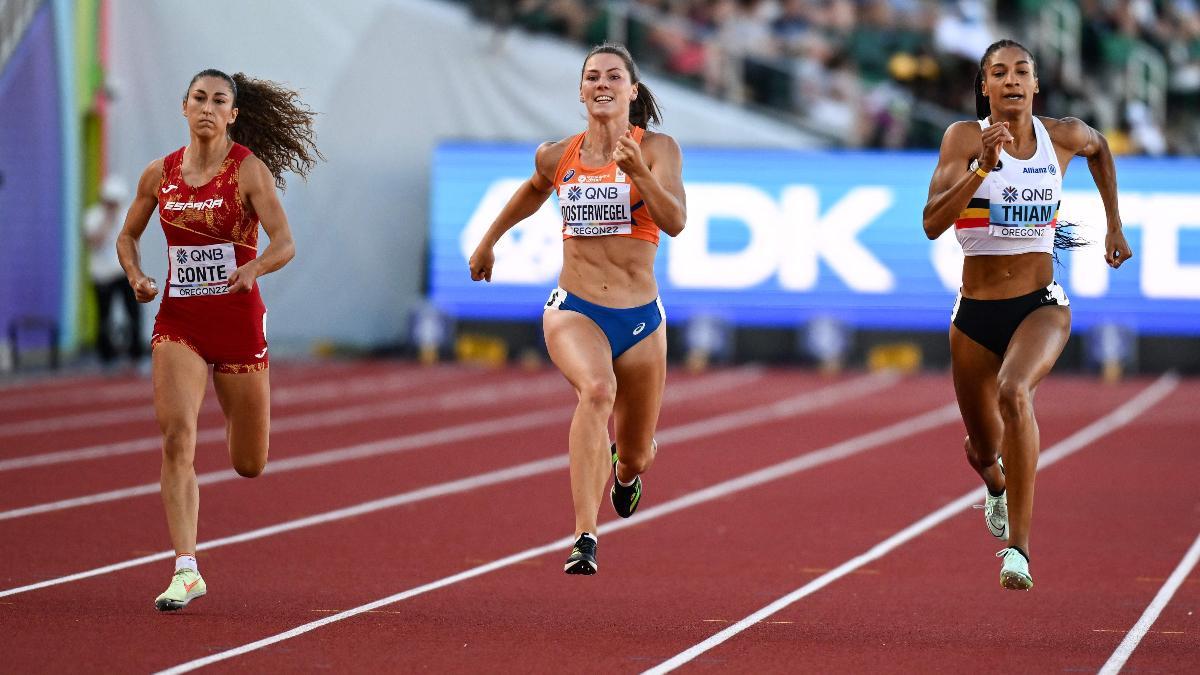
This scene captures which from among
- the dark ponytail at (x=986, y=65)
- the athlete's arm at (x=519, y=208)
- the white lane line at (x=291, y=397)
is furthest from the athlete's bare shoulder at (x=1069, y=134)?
the white lane line at (x=291, y=397)

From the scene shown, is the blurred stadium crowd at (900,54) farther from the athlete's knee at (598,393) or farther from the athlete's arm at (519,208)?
the athlete's knee at (598,393)

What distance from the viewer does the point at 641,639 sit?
630cm

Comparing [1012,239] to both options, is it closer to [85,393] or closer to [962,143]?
[962,143]

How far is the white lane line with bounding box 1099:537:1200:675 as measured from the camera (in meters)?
5.98

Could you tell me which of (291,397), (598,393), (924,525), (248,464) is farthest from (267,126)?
(291,397)

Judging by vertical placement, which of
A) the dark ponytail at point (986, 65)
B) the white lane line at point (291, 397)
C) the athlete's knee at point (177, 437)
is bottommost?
the white lane line at point (291, 397)

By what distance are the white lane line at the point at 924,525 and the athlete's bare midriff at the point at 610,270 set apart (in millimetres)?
1261

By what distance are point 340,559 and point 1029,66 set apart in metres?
3.49

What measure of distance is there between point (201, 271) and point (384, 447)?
6.24m

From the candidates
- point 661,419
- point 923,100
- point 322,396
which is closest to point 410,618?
point 661,419

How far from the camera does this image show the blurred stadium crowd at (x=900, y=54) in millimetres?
21734

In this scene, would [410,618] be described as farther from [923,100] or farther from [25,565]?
[923,100]

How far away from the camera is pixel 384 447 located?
1292 centimetres

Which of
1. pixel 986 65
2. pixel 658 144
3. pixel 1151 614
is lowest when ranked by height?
pixel 1151 614
